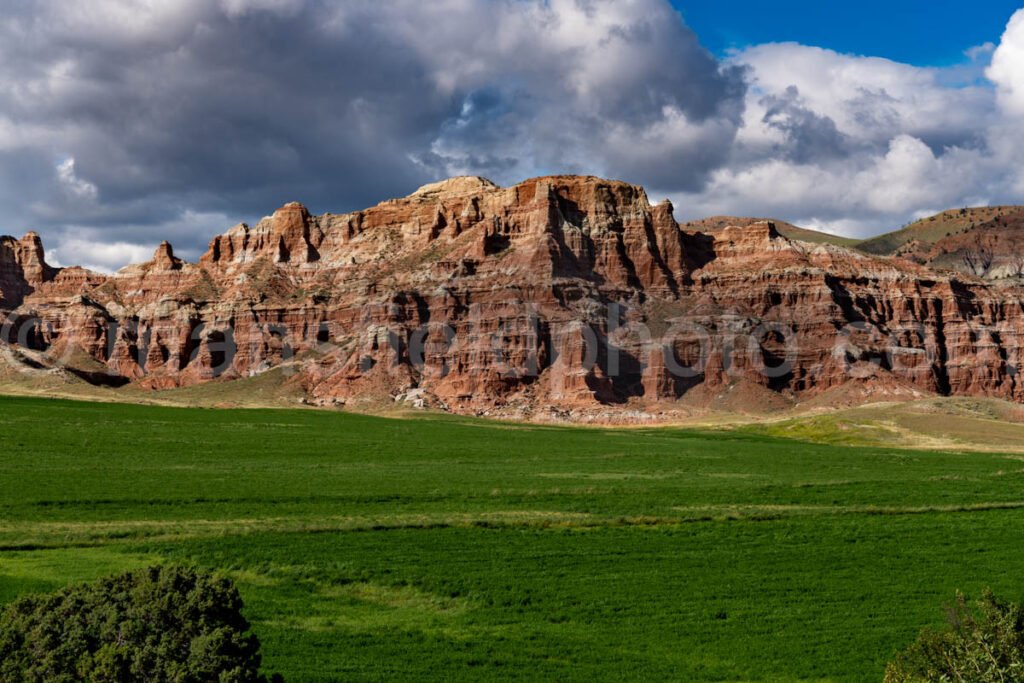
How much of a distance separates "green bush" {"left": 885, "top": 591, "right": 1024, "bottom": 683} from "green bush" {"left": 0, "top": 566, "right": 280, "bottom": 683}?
1204 centimetres

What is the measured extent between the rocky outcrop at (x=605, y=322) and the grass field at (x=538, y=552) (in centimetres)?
8804

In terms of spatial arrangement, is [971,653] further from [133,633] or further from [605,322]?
[605,322]

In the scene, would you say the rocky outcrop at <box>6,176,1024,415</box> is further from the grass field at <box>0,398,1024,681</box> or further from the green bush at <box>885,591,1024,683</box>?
the green bush at <box>885,591,1024,683</box>

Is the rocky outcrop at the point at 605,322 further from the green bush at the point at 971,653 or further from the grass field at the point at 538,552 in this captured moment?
the green bush at the point at 971,653

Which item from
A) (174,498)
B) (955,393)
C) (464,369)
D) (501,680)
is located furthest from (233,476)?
(955,393)

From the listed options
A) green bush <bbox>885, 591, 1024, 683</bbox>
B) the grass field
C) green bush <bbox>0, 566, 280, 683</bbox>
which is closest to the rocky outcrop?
the grass field

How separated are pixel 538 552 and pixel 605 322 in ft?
448

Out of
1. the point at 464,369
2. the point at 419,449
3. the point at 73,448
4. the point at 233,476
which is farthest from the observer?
the point at 464,369

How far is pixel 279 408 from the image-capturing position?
147m

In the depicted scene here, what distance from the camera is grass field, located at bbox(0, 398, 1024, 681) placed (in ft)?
81.2

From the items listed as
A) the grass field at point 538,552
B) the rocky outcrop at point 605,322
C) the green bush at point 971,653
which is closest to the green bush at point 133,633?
the grass field at point 538,552

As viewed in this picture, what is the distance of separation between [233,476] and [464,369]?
102908 mm

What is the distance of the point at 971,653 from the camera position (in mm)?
16359

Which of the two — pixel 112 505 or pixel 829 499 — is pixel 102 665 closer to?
pixel 112 505
